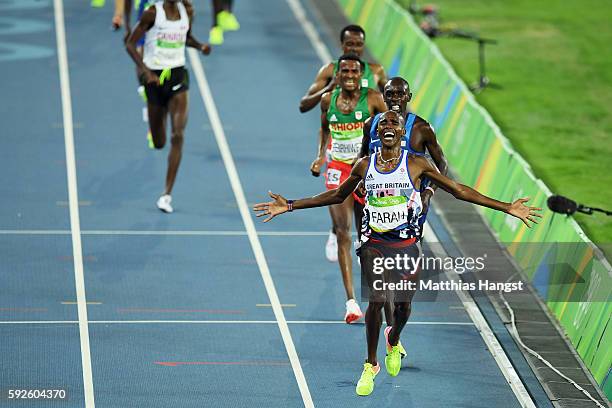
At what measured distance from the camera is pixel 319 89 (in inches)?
519

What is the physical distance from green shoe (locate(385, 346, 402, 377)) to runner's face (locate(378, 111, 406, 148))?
1815mm

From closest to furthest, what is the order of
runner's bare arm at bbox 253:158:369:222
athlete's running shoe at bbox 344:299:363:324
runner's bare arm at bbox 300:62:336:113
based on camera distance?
runner's bare arm at bbox 253:158:369:222
athlete's running shoe at bbox 344:299:363:324
runner's bare arm at bbox 300:62:336:113

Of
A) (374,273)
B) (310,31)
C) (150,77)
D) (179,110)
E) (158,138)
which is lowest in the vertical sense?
(310,31)

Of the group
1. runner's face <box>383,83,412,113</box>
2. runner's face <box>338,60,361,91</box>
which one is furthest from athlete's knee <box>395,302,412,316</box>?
runner's face <box>338,60,361,91</box>

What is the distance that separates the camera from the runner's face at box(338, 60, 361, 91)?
11.8 m

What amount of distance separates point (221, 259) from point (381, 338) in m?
2.52

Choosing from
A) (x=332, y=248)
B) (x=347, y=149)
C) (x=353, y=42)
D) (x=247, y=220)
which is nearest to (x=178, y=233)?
(x=247, y=220)

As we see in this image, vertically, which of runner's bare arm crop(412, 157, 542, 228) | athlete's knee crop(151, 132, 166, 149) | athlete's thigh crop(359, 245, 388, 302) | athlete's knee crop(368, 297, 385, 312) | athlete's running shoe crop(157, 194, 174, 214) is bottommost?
athlete's running shoe crop(157, 194, 174, 214)

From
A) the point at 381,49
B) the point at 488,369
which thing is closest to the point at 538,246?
the point at 488,369

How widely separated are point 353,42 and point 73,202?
432 centimetres

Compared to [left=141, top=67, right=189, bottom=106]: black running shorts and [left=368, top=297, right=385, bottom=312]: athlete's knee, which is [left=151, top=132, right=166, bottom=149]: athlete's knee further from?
[left=368, top=297, right=385, bottom=312]: athlete's knee

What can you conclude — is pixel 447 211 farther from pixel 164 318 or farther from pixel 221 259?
pixel 164 318

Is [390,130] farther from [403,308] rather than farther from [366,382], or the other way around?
[366,382]

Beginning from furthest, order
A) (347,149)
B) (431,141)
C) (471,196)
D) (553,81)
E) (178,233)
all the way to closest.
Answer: (553,81) → (178,233) → (347,149) → (431,141) → (471,196)
